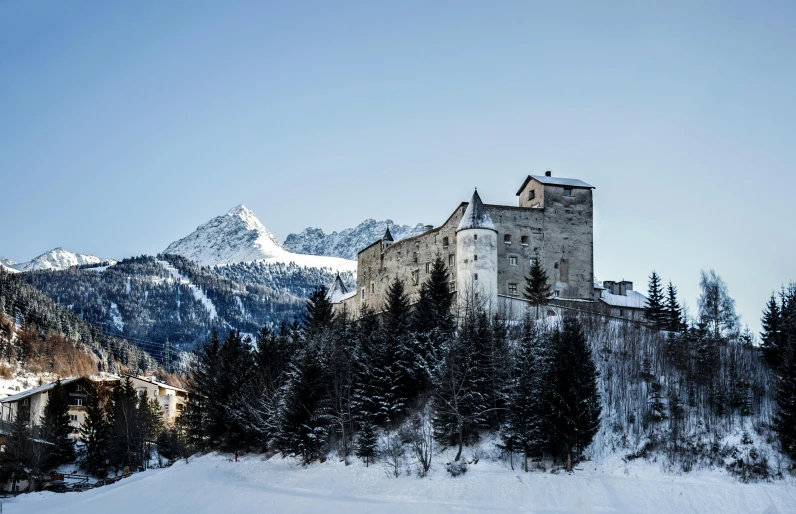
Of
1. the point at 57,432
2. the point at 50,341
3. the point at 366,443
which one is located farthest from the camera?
the point at 50,341

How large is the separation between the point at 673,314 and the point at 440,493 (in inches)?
1283

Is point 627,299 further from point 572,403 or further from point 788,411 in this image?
point 788,411

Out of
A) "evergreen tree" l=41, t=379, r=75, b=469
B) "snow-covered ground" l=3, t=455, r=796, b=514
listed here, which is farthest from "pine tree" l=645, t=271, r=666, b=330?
"evergreen tree" l=41, t=379, r=75, b=469

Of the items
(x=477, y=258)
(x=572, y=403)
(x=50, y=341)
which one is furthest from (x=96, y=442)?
(x=50, y=341)

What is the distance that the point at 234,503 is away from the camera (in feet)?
138

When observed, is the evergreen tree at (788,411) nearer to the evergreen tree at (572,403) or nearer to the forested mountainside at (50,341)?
the evergreen tree at (572,403)

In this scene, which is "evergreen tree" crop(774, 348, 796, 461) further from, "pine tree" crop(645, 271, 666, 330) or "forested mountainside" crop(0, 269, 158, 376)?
"forested mountainside" crop(0, 269, 158, 376)

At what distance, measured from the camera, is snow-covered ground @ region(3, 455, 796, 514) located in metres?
36.8

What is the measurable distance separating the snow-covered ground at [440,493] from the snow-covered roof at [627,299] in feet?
100

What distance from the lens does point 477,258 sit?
210 feet

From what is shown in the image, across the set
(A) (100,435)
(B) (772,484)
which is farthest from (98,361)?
(B) (772,484)

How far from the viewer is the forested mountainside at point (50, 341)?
14000cm

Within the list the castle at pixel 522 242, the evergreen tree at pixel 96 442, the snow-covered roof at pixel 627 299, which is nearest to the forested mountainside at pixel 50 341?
the evergreen tree at pixel 96 442

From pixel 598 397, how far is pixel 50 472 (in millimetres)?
44852
